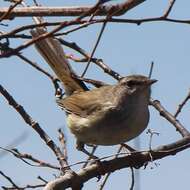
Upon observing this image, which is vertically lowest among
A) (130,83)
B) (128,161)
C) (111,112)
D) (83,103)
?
(128,161)

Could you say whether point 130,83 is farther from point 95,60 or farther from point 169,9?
point 169,9

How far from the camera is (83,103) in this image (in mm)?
5570

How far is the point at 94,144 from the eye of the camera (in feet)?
16.5

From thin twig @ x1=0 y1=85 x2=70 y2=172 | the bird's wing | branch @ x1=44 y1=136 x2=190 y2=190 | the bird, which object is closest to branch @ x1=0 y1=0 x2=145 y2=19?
branch @ x1=44 y1=136 x2=190 y2=190

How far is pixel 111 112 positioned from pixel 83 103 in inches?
20.0

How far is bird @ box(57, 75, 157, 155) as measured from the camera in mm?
4844

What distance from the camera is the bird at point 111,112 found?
4.84 meters

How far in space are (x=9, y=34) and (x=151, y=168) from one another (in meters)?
1.84

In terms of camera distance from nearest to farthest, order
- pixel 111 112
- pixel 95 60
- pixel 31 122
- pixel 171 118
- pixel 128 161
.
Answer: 1. pixel 128 161
2. pixel 31 122
3. pixel 171 118
4. pixel 95 60
5. pixel 111 112

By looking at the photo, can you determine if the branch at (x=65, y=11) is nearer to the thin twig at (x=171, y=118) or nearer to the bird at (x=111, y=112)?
the thin twig at (x=171, y=118)

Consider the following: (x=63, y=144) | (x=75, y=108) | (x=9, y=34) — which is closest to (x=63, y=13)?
(x=9, y=34)

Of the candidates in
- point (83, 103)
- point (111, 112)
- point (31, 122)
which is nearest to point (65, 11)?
point (31, 122)

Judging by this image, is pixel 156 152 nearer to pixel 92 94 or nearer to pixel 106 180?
pixel 106 180

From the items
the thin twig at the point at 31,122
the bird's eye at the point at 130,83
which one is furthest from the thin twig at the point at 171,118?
the thin twig at the point at 31,122
